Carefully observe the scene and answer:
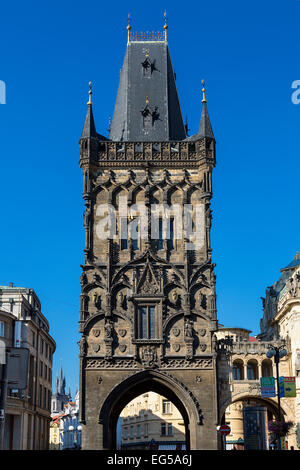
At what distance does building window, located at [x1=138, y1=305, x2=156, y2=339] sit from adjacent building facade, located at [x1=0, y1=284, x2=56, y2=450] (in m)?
11.1

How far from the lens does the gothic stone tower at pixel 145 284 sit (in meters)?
41.8

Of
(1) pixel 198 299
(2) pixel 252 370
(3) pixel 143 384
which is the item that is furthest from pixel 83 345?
(2) pixel 252 370

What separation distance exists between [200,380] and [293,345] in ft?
26.6

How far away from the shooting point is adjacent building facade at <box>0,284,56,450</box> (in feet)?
158

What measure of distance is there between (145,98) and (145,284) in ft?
51.8

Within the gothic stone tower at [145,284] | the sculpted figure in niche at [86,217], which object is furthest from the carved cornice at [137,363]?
the sculpted figure in niche at [86,217]

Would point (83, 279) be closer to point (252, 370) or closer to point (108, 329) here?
point (108, 329)

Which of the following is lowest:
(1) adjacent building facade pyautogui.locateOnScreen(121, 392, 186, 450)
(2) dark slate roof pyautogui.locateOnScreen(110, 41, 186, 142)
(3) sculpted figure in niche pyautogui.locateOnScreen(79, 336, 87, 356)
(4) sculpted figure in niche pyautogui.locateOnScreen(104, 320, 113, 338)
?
(1) adjacent building facade pyautogui.locateOnScreen(121, 392, 186, 450)

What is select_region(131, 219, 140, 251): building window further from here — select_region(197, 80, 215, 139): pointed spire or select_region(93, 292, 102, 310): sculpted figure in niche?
select_region(197, 80, 215, 139): pointed spire

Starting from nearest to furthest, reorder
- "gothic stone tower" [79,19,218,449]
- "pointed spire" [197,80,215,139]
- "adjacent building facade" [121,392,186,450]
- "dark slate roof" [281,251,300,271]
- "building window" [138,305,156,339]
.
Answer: "gothic stone tower" [79,19,218,449], "building window" [138,305,156,339], "pointed spire" [197,80,215,139], "dark slate roof" [281,251,300,271], "adjacent building facade" [121,392,186,450]

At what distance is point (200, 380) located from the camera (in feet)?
138

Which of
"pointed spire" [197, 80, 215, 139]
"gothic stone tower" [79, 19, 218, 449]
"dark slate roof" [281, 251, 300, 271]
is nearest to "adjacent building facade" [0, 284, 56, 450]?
"gothic stone tower" [79, 19, 218, 449]
